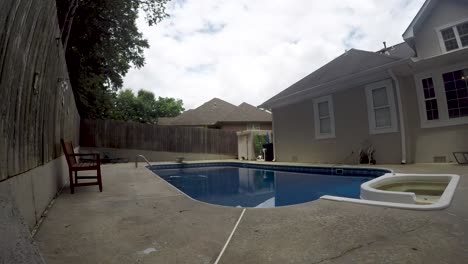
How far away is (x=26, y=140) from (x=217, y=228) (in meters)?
2.23

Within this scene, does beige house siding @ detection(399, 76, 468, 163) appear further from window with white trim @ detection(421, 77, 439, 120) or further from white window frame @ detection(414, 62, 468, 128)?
window with white trim @ detection(421, 77, 439, 120)

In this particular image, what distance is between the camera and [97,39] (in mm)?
14539

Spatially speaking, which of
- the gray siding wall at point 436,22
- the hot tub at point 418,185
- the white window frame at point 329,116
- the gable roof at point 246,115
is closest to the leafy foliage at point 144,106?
the gable roof at point 246,115

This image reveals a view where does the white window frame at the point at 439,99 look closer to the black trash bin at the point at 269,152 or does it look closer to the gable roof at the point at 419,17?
the gable roof at the point at 419,17

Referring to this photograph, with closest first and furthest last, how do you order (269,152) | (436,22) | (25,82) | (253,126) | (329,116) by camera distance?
(25,82)
(436,22)
(329,116)
(269,152)
(253,126)

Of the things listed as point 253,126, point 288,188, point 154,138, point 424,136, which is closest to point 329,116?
point 424,136

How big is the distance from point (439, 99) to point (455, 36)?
7.02 feet

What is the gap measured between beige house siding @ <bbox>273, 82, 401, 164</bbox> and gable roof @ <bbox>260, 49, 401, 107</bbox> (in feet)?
2.39

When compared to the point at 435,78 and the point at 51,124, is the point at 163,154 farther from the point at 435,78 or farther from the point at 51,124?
the point at 435,78

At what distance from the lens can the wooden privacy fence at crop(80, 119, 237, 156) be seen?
49.8ft

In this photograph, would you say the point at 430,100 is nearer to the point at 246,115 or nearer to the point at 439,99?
the point at 439,99

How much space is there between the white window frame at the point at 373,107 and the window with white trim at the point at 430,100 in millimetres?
881

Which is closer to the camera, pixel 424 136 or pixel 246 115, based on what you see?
pixel 424 136

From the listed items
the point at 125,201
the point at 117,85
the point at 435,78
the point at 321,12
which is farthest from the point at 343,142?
the point at 117,85
